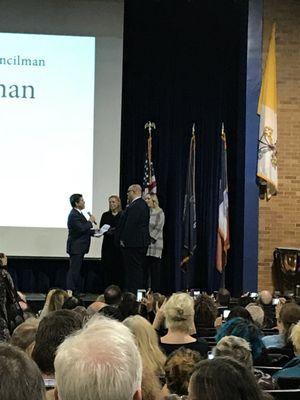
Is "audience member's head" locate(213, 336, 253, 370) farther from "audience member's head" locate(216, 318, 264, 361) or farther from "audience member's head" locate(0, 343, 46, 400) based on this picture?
"audience member's head" locate(0, 343, 46, 400)

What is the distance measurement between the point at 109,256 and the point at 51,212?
0.97 m

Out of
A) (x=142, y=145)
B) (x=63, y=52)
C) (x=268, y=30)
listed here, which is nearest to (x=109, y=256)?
(x=142, y=145)

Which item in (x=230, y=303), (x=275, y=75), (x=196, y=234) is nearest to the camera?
(x=230, y=303)

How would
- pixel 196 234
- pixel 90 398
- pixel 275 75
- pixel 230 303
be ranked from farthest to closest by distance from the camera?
1. pixel 196 234
2. pixel 275 75
3. pixel 230 303
4. pixel 90 398

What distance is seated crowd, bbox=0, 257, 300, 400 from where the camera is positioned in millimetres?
1375

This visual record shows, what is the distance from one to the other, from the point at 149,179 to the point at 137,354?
917 centimetres

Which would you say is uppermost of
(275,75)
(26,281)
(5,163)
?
(275,75)

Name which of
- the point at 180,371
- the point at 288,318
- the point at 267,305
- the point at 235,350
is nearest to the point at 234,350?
the point at 235,350

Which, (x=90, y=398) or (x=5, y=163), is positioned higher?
(x=5, y=163)

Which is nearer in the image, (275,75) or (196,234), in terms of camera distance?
(275,75)

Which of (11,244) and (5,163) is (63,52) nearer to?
(5,163)

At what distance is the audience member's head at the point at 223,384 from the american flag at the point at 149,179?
8837 mm

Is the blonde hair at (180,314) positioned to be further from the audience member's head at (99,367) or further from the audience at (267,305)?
the audience member's head at (99,367)

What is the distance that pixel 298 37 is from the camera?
10.6 m
